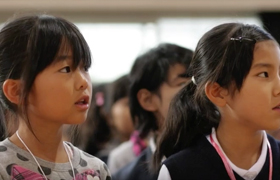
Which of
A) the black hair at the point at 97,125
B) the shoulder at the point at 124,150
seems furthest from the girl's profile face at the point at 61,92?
the black hair at the point at 97,125

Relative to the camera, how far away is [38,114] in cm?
153

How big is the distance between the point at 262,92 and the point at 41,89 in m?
0.63

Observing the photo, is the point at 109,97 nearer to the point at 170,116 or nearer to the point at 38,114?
→ the point at 170,116

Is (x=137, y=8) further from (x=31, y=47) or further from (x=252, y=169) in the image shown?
(x=31, y=47)

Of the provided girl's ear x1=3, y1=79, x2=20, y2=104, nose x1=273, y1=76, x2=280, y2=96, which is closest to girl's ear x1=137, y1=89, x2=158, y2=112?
nose x1=273, y1=76, x2=280, y2=96

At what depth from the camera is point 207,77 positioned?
5.70ft

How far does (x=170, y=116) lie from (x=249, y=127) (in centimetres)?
29

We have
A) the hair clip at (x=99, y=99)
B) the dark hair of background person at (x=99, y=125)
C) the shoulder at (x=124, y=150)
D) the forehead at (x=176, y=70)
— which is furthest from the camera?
the hair clip at (x=99, y=99)

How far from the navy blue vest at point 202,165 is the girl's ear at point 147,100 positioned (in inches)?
22.7

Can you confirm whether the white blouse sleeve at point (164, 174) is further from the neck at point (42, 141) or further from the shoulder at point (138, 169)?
the shoulder at point (138, 169)

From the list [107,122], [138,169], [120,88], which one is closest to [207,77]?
[138,169]

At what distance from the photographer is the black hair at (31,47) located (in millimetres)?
1483

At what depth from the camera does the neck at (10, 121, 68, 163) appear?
1.53 meters

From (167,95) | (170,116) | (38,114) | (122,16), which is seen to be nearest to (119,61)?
(122,16)
